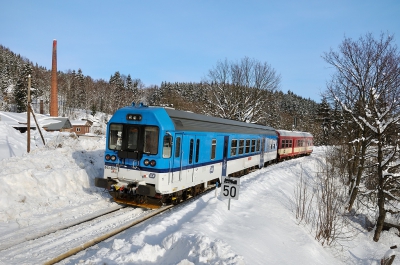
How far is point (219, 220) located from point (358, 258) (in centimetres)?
737

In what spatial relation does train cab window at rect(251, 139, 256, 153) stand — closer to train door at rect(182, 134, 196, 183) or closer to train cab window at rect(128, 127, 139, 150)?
train door at rect(182, 134, 196, 183)

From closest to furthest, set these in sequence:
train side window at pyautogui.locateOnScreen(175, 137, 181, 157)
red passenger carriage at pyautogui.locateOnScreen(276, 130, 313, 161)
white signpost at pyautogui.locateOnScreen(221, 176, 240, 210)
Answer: white signpost at pyautogui.locateOnScreen(221, 176, 240, 210), train side window at pyautogui.locateOnScreen(175, 137, 181, 157), red passenger carriage at pyautogui.locateOnScreen(276, 130, 313, 161)

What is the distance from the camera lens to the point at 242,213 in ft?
29.9

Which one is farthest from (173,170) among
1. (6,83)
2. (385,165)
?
(6,83)

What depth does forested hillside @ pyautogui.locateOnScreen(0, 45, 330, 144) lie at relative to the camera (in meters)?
34.3

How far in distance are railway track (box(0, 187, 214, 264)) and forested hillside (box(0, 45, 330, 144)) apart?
525cm

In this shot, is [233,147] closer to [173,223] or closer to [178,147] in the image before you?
[178,147]

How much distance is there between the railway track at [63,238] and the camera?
5.52m

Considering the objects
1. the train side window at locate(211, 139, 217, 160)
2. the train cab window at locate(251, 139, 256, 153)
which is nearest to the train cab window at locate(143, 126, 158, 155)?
the train side window at locate(211, 139, 217, 160)

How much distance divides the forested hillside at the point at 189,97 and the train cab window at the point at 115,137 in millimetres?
2860

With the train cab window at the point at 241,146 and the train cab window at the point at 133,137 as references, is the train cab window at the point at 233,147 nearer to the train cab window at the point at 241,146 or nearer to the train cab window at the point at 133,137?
the train cab window at the point at 241,146

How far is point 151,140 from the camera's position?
8.85 meters

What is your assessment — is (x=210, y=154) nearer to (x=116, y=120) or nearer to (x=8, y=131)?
(x=116, y=120)

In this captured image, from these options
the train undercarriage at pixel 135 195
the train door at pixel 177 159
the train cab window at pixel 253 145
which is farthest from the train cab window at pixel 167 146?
the train cab window at pixel 253 145
